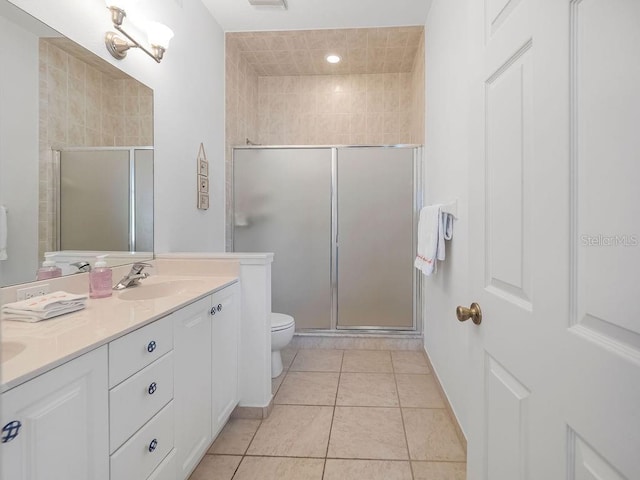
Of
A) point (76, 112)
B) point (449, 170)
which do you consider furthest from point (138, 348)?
point (449, 170)

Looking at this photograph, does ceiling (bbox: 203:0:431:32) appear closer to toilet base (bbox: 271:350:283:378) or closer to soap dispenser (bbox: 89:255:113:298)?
soap dispenser (bbox: 89:255:113:298)

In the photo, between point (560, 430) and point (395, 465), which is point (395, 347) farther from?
point (560, 430)

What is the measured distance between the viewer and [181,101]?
220cm

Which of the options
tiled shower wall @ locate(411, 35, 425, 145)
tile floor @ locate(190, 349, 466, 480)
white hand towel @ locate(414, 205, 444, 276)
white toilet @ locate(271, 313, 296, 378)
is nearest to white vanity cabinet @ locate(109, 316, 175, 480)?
tile floor @ locate(190, 349, 466, 480)

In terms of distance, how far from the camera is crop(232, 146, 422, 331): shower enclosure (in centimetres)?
296

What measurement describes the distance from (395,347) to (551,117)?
2.64 m

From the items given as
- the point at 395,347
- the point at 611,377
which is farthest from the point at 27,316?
the point at 395,347

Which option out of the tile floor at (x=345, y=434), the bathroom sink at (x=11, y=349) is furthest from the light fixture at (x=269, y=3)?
the tile floor at (x=345, y=434)

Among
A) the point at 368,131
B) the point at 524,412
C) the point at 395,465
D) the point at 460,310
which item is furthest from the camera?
the point at 368,131

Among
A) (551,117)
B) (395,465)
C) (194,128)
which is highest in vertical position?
(194,128)

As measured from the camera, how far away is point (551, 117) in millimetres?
606

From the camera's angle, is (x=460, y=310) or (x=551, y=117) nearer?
(x=551, y=117)

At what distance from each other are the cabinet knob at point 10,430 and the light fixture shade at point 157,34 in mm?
1843

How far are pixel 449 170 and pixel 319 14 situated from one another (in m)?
1.61
